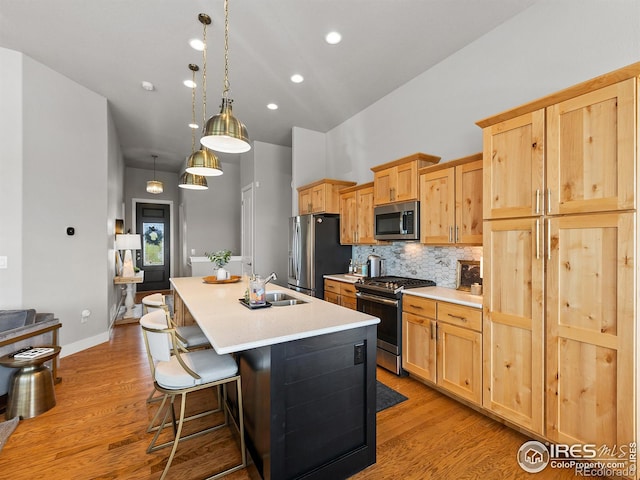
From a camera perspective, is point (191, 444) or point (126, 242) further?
point (126, 242)

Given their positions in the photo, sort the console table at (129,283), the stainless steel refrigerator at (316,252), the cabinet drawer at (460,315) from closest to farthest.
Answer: the cabinet drawer at (460,315) < the stainless steel refrigerator at (316,252) < the console table at (129,283)

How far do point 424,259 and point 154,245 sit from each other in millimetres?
7534

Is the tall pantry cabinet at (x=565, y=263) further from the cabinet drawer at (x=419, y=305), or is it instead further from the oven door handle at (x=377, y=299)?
the oven door handle at (x=377, y=299)

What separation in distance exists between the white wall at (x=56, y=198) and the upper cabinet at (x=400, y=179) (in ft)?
12.1

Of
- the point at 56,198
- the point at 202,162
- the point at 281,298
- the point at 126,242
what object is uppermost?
the point at 202,162

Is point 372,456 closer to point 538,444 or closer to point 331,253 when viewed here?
point 538,444

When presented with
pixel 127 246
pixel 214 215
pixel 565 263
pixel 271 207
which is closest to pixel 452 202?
pixel 565 263

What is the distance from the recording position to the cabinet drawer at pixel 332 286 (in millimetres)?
4096

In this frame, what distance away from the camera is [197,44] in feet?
9.83

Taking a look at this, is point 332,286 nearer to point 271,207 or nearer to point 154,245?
point 271,207

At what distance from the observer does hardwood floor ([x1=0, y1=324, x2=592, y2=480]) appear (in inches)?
72.0

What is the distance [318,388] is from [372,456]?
2.12 feet

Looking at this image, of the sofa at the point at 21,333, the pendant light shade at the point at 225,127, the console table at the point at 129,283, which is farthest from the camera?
the console table at the point at 129,283

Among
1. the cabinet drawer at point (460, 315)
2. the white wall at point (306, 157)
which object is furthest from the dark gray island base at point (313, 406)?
the white wall at point (306, 157)
